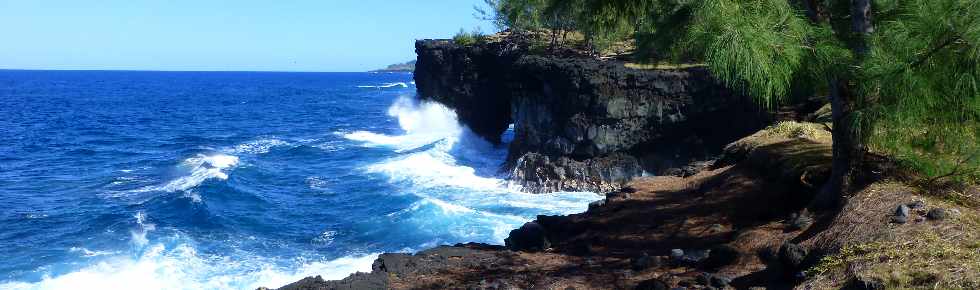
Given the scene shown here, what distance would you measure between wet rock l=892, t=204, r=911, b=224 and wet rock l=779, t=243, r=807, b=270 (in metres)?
1.05

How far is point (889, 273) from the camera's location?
7016mm

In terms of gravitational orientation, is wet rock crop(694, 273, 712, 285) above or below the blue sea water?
above

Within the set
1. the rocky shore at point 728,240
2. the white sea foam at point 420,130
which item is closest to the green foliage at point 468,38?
the white sea foam at point 420,130

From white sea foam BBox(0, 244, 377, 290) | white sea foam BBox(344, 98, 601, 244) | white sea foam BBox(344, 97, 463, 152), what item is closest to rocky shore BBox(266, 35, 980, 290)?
white sea foam BBox(344, 98, 601, 244)

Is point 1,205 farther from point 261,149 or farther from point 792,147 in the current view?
point 792,147

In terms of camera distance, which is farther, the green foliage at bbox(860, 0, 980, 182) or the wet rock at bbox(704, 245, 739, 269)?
the wet rock at bbox(704, 245, 739, 269)

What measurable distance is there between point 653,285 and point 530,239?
4.97m

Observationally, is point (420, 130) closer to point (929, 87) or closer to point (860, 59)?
point (860, 59)

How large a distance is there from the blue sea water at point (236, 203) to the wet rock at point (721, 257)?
9.59m

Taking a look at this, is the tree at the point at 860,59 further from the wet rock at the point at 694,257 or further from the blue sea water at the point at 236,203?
the blue sea water at the point at 236,203

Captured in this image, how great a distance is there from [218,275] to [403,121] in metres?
40.5

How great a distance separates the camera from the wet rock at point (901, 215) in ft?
27.4

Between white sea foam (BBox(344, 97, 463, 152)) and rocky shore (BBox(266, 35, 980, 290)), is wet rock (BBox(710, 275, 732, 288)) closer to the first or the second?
rocky shore (BBox(266, 35, 980, 290))

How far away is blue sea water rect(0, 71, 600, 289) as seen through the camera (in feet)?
61.1
